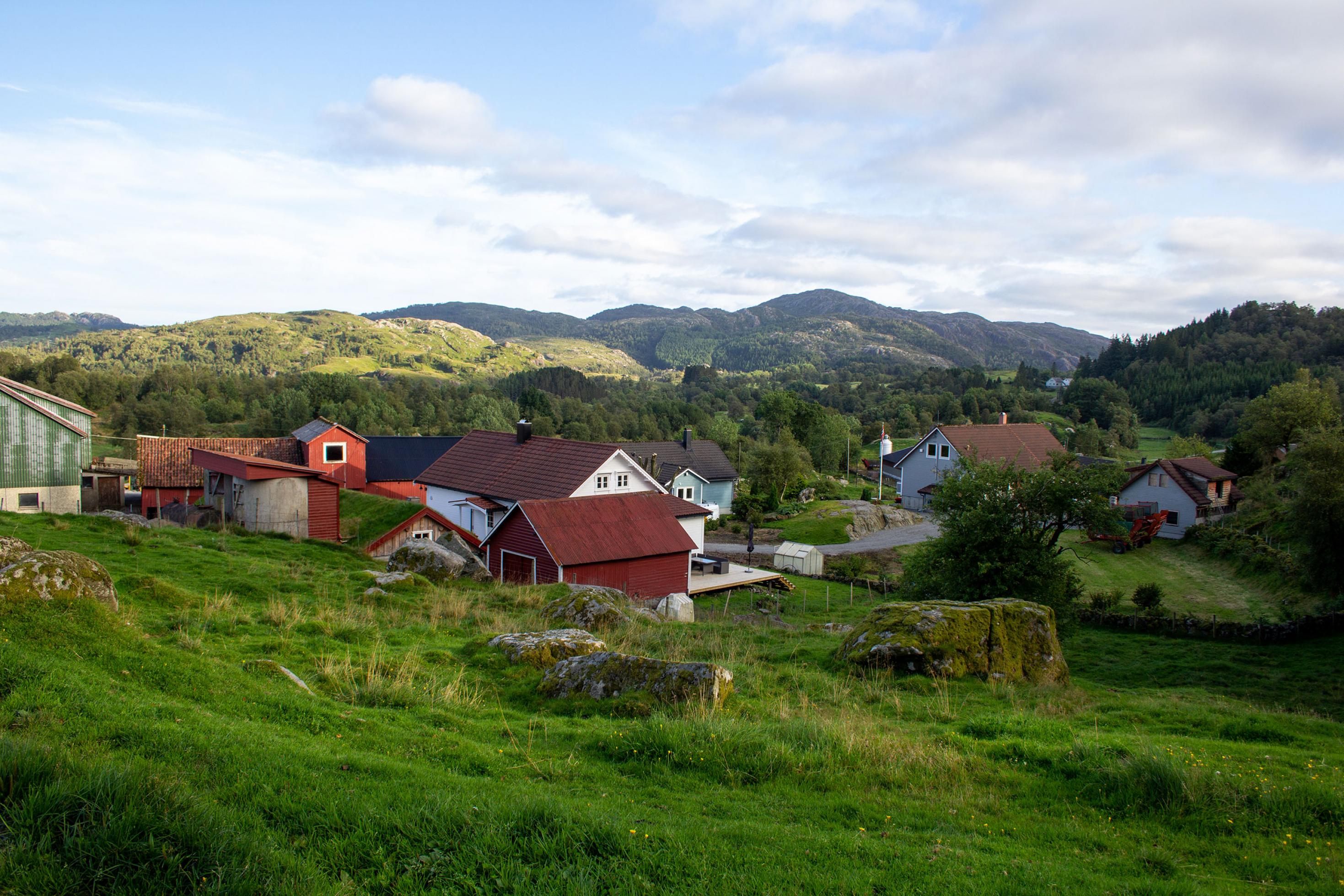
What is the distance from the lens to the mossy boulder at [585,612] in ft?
54.3

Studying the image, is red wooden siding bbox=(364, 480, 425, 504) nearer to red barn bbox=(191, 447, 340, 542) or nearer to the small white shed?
red barn bbox=(191, 447, 340, 542)

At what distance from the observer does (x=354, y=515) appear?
3831cm

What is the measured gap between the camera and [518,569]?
1163 inches

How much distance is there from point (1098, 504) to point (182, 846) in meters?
24.6

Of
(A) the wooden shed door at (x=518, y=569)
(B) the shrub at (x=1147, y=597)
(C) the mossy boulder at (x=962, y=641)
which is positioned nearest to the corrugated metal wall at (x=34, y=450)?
(A) the wooden shed door at (x=518, y=569)

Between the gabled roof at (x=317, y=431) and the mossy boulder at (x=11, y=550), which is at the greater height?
the gabled roof at (x=317, y=431)

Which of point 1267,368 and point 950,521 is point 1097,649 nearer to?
point 950,521

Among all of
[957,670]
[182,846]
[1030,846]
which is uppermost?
[182,846]

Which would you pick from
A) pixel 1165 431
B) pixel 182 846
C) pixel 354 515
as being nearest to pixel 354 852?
pixel 182 846

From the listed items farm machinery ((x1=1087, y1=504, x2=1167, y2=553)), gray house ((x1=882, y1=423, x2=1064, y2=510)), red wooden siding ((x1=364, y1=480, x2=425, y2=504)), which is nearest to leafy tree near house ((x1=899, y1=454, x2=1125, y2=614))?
farm machinery ((x1=1087, y1=504, x2=1167, y2=553))

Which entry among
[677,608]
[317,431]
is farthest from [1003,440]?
[317,431]

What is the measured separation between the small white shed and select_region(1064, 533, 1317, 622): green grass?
510 inches

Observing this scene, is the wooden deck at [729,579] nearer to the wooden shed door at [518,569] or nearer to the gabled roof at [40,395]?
the wooden shed door at [518,569]

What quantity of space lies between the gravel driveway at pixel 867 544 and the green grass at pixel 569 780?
3440 cm
